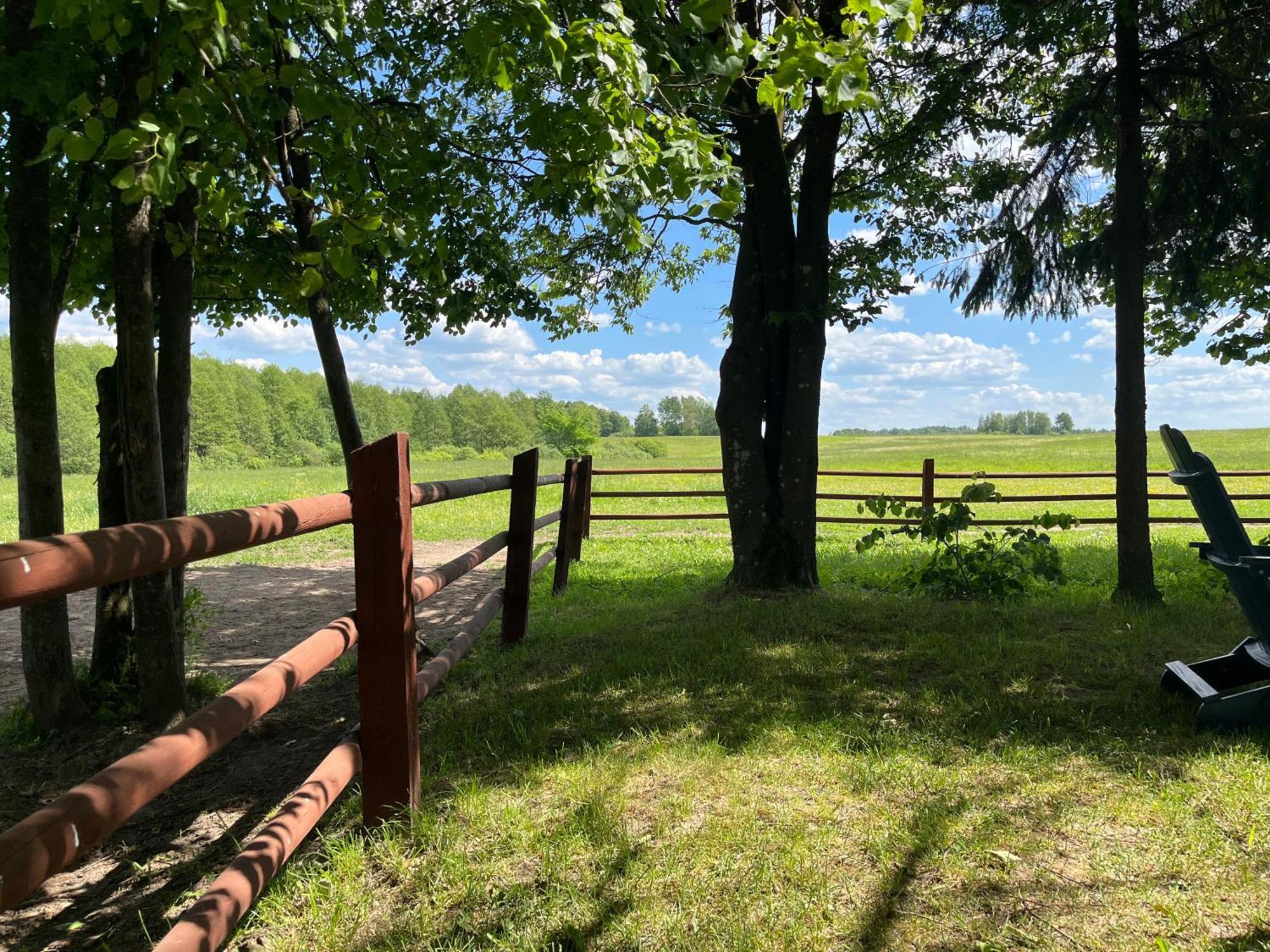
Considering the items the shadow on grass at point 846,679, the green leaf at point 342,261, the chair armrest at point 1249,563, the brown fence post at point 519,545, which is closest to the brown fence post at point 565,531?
the shadow on grass at point 846,679

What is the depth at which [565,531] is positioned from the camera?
7.87m

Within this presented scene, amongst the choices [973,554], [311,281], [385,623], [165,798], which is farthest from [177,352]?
[973,554]

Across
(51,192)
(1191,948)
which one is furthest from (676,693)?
(51,192)

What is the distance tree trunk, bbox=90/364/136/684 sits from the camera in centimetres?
454

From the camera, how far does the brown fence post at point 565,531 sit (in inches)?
301

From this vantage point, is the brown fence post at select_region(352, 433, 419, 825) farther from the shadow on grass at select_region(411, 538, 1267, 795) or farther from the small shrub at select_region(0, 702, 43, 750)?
the small shrub at select_region(0, 702, 43, 750)

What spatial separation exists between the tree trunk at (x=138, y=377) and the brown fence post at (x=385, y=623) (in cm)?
192

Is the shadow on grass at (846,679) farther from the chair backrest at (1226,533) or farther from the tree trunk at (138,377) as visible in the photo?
the tree trunk at (138,377)

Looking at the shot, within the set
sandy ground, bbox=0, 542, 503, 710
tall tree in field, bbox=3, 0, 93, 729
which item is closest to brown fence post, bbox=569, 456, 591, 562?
sandy ground, bbox=0, 542, 503, 710

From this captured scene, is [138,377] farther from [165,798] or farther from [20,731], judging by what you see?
[20,731]

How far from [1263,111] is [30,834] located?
860 cm

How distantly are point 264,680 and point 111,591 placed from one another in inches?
123

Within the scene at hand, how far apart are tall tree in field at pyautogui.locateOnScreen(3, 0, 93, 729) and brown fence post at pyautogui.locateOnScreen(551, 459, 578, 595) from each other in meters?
4.05

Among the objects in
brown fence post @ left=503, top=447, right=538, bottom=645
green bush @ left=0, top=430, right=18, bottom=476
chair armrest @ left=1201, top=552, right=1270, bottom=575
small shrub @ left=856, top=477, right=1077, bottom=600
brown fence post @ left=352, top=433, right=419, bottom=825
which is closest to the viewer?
brown fence post @ left=352, top=433, right=419, bottom=825
